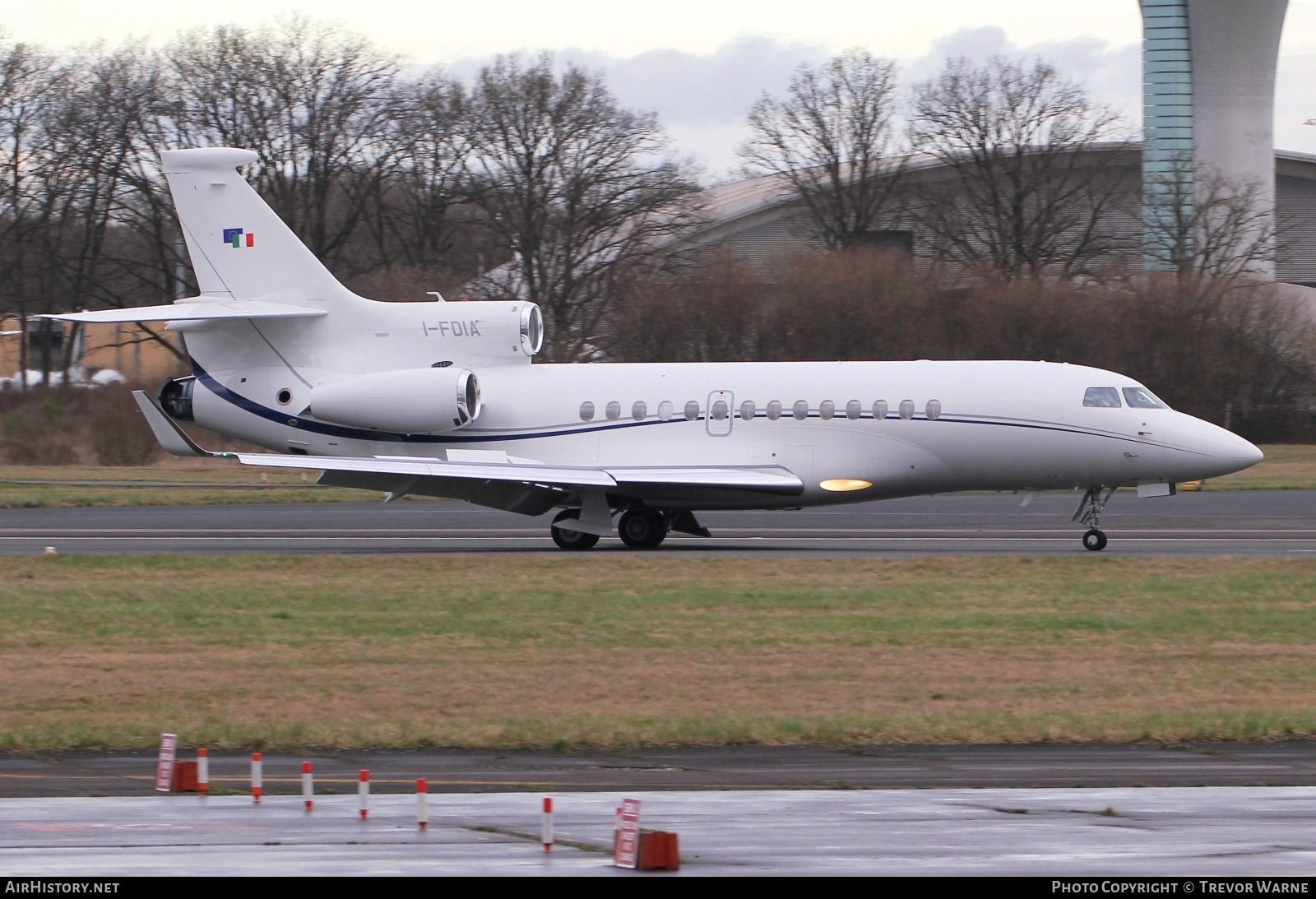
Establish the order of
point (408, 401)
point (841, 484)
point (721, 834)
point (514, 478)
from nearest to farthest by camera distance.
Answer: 1. point (721, 834)
2. point (514, 478)
3. point (841, 484)
4. point (408, 401)

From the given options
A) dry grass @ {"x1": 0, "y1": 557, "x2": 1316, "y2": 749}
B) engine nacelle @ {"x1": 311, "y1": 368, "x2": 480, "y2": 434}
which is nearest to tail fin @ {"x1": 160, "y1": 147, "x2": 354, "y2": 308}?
engine nacelle @ {"x1": 311, "y1": 368, "x2": 480, "y2": 434}

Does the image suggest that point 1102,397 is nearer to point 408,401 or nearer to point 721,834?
point 408,401

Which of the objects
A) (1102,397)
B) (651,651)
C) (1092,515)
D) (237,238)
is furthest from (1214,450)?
(237,238)

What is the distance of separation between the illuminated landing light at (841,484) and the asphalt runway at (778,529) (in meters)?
1.02

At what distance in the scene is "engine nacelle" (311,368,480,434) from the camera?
26578 mm

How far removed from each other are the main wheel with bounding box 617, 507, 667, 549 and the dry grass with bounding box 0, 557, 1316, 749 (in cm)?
303

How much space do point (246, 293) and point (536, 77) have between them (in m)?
39.9

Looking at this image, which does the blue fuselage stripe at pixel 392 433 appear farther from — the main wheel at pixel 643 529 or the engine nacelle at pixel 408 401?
the main wheel at pixel 643 529

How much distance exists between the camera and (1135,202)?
6581cm

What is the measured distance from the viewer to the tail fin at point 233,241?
1093 inches

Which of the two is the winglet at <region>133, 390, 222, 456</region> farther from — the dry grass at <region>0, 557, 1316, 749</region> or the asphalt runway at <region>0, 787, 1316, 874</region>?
the asphalt runway at <region>0, 787, 1316, 874</region>

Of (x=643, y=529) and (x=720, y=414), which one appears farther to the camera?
(x=643, y=529)

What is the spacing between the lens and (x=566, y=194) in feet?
206

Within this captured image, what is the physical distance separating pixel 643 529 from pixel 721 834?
1837cm
